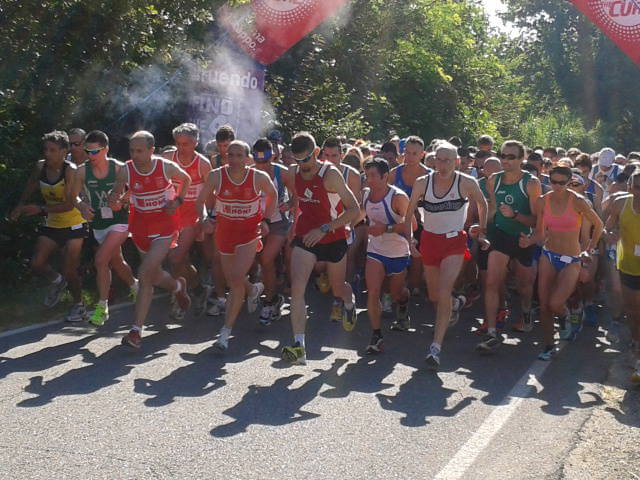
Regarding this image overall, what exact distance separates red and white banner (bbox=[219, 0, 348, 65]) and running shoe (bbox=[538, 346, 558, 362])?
7.82 meters

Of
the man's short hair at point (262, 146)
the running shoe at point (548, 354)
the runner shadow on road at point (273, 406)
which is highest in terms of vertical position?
the man's short hair at point (262, 146)

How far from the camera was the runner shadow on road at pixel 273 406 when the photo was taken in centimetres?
633

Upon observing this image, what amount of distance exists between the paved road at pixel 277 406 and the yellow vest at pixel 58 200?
1084 mm

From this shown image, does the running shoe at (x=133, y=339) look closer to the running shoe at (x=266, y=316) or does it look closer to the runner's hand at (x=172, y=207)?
the runner's hand at (x=172, y=207)

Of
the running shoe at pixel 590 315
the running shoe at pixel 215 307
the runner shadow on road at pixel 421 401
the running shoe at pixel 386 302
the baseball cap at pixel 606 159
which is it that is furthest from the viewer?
the baseball cap at pixel 606 159

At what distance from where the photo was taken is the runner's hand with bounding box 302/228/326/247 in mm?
8062

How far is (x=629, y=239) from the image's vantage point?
8266mm

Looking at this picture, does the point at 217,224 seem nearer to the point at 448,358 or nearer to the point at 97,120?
the point at 448,358

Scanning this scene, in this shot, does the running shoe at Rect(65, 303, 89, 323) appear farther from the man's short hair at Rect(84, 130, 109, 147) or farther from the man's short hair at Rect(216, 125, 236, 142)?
the man's short hair at Rect(216, 125, 236, 142)

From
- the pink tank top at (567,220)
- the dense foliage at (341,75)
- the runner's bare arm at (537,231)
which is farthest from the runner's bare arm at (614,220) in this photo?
the dense foliage at (341,75)

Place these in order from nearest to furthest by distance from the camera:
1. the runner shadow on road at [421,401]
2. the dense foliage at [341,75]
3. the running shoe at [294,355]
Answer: the runner shadow on road at [421,401], the running shoe at [294,355], the dense foliage at [341,75]

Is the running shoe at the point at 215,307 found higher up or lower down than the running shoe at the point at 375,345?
higher up

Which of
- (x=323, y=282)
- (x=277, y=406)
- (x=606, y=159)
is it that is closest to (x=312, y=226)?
(x=277, y=406)

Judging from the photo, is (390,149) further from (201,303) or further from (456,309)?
(201,303)
